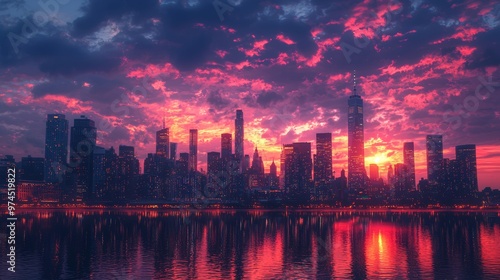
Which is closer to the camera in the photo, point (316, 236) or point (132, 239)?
point (132, 239)

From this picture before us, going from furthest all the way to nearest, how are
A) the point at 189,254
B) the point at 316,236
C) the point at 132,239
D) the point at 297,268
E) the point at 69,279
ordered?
the point at 316,236, the point at 132,239, the point at 189,254, the point at 297,268, the point at 69,279

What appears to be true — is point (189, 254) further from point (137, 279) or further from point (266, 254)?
point (137, 279)

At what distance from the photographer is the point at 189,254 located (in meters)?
72.1

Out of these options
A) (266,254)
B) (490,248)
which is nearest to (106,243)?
(266,254)

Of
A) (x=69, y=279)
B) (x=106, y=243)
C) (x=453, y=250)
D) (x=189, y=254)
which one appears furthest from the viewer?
(x=106, y=243)

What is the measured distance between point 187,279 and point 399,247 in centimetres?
4756

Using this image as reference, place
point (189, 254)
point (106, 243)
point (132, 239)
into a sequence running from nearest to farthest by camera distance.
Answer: point (189, 254) → point (106, 243) → point (132, 239)

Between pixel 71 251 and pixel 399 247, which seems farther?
pixel 399 247

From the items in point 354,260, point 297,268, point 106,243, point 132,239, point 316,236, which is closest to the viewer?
point 297,268

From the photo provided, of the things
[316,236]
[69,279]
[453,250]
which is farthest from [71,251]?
[453,250]

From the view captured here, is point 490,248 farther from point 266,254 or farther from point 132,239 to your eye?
point 132,239

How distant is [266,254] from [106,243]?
111 feet

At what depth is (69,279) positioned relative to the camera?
167 feet

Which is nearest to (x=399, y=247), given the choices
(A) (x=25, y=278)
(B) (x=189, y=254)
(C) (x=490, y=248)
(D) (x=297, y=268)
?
(C) (x=490, y=248)
